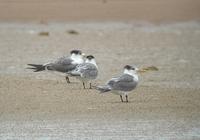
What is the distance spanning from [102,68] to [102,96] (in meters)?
3.93

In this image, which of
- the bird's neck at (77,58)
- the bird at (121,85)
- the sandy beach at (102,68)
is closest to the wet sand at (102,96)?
Result: the sandy beach at (102,68)

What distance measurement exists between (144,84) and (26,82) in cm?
197

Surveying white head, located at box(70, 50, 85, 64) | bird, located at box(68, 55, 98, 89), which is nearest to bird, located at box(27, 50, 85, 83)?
white head, located at box(70, 50, 85, 64)

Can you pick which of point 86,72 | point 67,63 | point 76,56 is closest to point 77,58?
point 76,56

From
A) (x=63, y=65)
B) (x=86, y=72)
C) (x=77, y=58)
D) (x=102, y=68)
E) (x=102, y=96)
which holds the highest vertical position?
(x=102, y=68)

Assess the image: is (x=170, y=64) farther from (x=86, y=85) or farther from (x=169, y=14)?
(x=169, y=14)

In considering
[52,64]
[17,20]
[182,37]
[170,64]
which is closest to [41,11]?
[17,20]

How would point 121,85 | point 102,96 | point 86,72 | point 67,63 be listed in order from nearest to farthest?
point 121,85, point 102,96, point 86,72, point 67,63

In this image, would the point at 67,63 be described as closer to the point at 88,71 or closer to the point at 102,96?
the point at 88,71

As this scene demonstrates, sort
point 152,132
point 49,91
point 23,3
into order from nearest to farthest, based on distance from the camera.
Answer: point 152,132 → point 49,91 → point 23,3

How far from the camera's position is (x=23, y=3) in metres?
31.2

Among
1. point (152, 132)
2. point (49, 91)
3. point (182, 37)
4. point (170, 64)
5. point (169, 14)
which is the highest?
point (169, 14)

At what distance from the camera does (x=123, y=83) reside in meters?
12.9

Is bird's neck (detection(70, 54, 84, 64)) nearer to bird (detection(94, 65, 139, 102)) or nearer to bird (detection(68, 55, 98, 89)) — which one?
bird (detection(68, 55, 98, 89))
